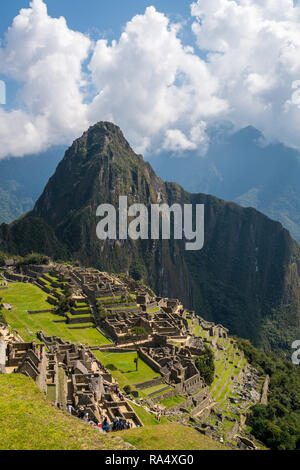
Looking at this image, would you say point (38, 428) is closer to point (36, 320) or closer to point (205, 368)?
point (205, 368)

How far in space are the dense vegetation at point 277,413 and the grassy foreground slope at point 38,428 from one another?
27525 mm

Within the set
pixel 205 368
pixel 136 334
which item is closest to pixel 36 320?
pixel 136 334

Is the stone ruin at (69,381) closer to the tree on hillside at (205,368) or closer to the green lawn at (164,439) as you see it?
the green lawn at (164,439)

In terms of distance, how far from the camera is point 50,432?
14812 mm

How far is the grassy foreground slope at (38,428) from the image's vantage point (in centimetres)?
1395

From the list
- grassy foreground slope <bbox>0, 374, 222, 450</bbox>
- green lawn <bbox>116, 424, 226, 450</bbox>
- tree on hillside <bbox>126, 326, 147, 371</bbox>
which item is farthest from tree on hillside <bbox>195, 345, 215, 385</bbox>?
green lawn <bbox>116, 424, 226, 450</bbox>

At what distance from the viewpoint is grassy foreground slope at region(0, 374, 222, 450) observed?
14086 millimetres

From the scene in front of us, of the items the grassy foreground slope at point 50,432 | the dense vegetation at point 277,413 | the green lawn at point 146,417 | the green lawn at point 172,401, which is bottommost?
the dense vegetation at point 277,413

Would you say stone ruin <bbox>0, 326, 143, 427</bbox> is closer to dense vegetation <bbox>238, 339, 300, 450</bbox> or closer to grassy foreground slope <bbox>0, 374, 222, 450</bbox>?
grassy foreground slope <bbox>0, 374, 222, 450</bbox>

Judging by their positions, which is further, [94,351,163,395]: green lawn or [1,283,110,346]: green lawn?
[1,283,110,346]: green lawn

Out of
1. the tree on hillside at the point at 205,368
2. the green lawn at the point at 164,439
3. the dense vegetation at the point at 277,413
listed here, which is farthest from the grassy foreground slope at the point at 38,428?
the dense vegetation at the point at 277,413
